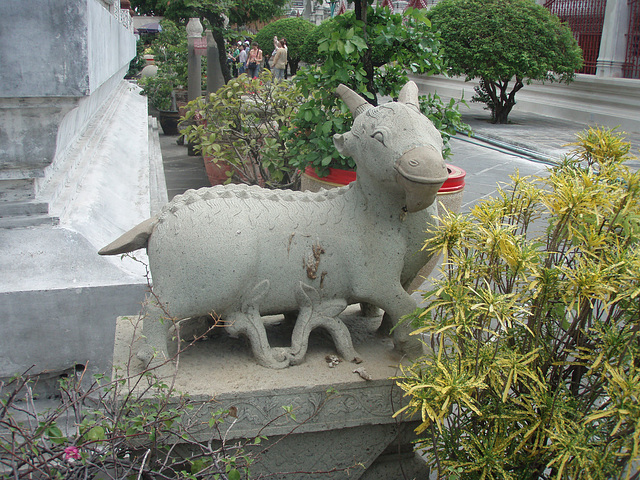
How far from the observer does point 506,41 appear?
1056 cm

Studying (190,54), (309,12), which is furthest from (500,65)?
(309,12)

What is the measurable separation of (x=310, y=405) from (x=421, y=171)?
857 millimetres

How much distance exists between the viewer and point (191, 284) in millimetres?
1946

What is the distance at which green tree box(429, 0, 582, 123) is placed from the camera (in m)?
10.5

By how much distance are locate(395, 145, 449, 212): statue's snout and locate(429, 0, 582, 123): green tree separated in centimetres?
953

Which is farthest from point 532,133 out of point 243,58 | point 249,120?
point 243,58

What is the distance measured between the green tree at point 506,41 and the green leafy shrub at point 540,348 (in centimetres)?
952

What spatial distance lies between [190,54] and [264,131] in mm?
5088

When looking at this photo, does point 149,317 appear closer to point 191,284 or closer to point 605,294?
point 191,284

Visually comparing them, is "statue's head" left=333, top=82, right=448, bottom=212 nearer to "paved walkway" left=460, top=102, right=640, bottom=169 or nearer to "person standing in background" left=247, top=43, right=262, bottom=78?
"paved walkway" left=460, top=102, right=640, bottom=169


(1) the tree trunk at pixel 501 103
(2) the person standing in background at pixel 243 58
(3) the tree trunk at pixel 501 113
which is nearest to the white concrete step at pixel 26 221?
(1) the tree trunk at pixel 501 103

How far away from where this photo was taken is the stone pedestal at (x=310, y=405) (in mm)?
1959

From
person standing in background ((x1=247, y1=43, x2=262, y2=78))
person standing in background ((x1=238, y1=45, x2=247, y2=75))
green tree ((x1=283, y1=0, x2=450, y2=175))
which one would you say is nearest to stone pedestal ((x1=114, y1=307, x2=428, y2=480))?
green tree ((x1=283, y1=0, x2=450, y2=175))

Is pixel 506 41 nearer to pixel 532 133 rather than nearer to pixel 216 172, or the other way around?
pixel 532 133
